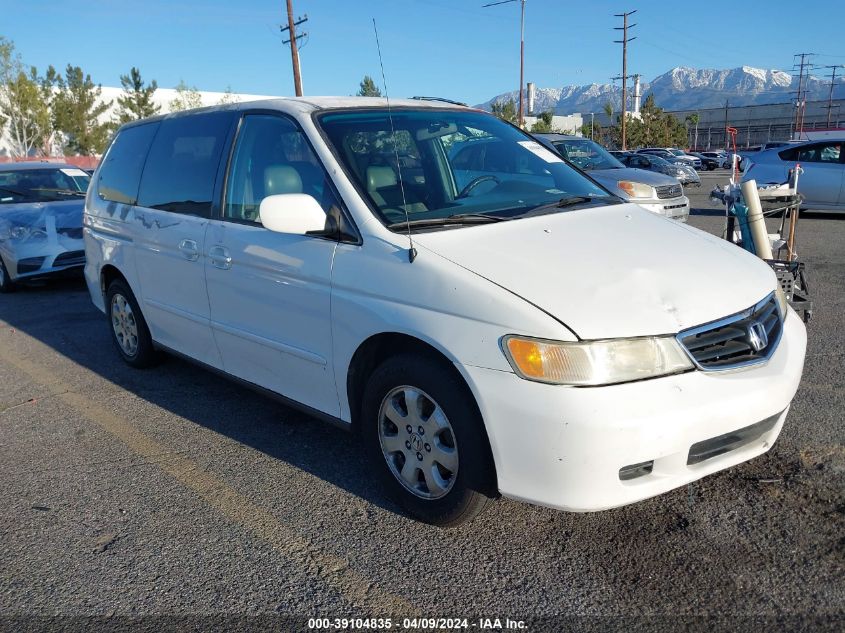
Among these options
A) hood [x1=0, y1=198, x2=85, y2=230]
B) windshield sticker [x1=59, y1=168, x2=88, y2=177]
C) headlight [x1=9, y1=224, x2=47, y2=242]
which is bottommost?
headlight [x1=9, y1=224, x2=47, y2=242]

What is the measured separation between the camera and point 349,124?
3.59 m

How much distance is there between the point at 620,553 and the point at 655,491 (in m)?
0.37

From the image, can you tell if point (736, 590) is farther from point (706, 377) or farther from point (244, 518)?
point (244, 518)

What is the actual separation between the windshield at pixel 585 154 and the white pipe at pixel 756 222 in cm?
702

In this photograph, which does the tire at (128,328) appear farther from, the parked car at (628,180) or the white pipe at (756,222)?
the parked car at (628,180)

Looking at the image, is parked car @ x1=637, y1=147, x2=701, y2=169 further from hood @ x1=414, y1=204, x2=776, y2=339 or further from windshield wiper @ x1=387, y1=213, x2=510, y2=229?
windshield wiper @ x1=387, y1=213, x2=510, y2=229

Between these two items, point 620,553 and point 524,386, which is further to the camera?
point 620,553

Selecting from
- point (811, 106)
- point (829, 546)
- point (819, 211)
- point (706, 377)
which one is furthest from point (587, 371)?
point (811, 106)

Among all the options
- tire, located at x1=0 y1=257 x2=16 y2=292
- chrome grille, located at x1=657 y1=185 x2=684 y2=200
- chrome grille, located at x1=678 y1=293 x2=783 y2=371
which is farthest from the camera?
chrome grille, located at x1=657 y1=185 x2=684 y2=200

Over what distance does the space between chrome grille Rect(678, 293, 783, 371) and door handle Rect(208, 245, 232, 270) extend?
7.68 ft

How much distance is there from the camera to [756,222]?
4.82 metres

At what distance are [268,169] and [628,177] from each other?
862 cm

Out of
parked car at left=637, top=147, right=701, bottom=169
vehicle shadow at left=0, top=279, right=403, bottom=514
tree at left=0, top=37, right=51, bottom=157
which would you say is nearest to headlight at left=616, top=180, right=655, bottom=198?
vehicle shadow at left=0, top=279, right=403, bottom=514

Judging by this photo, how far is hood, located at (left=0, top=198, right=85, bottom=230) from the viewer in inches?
348
